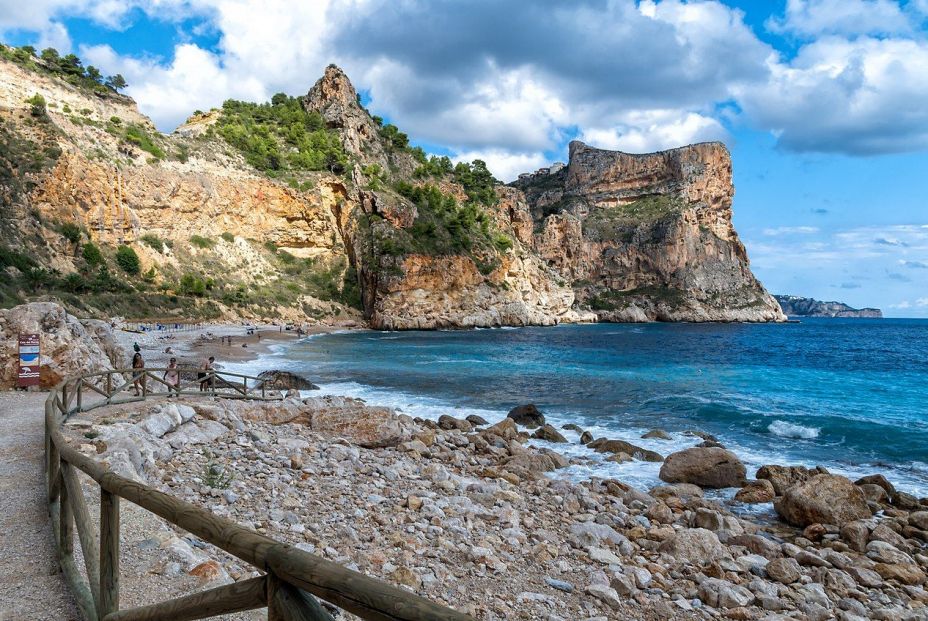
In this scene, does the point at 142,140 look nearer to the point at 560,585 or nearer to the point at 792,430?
the point at 792,430

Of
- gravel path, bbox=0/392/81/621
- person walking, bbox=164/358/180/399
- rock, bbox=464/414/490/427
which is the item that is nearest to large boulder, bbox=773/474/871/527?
rock, bbox=464/414/490/427

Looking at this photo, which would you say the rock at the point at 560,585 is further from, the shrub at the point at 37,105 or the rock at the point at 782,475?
the shrub at the point at 37,105

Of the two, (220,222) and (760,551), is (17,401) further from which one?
(220,222)

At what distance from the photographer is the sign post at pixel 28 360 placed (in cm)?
1307

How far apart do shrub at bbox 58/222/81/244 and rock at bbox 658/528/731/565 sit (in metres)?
58.4

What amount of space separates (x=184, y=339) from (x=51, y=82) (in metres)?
43.0

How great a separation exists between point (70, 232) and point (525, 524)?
5703 centimetres

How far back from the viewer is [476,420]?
1756 cm

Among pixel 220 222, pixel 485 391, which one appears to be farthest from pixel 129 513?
pixel 220 222

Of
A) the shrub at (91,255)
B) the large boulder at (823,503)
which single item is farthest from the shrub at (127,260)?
the large boulder at (823,503)

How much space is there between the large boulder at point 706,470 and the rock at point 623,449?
1664 millimetres

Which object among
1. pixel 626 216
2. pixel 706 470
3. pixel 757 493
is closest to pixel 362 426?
pixel 706 470

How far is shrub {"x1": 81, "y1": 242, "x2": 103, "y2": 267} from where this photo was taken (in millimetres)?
49250

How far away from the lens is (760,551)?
7762 mm
